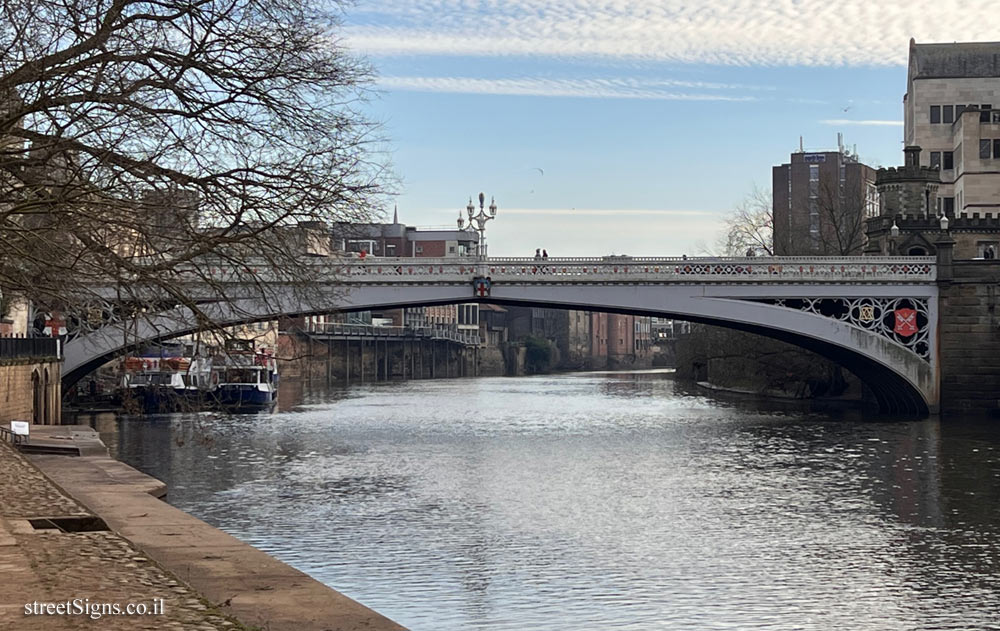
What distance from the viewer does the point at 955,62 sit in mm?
73000

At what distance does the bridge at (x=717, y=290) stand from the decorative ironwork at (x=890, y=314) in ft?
0.16

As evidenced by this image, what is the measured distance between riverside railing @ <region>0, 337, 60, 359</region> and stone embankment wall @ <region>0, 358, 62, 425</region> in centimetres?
23

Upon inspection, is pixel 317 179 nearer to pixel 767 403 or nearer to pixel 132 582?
pixel 132 582

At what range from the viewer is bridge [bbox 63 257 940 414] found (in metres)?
50.8

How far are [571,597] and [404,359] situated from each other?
12267cm

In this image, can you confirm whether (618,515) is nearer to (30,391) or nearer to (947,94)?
(30,391)

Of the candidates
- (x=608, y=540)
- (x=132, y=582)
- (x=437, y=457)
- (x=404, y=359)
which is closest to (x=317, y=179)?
(x=132, y=582)

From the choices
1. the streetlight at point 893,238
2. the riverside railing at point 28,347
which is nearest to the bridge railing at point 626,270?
the streetlight at point 893,238

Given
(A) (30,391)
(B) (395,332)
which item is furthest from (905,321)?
(B) (395,332)

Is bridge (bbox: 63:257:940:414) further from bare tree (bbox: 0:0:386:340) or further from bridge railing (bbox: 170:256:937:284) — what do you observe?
bare tree (bbox: 0:0:386:340)

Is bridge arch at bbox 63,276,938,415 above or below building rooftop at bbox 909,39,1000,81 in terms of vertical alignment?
below

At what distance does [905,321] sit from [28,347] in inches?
1176

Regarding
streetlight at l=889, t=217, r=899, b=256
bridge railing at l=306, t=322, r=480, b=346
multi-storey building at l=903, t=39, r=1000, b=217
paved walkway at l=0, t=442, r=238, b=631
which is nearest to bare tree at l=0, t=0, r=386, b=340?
paved walkway at l=0, t=442, r=238, b=631

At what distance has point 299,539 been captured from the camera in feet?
73.7
